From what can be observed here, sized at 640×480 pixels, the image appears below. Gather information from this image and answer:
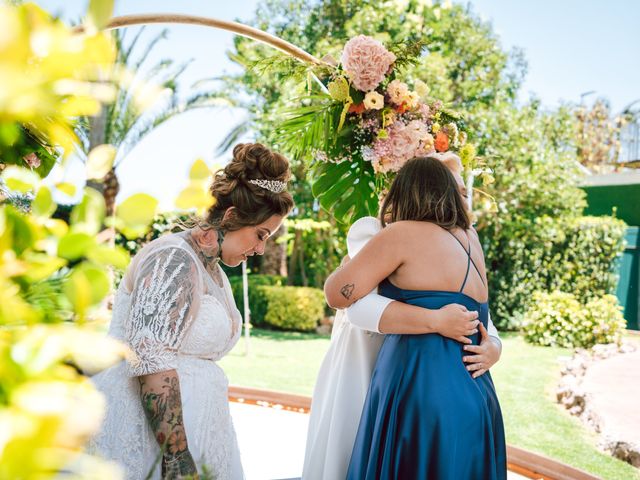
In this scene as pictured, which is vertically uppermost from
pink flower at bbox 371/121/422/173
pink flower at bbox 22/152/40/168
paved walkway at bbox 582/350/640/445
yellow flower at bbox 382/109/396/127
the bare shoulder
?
yellow flower at bbox 382/109/396/127

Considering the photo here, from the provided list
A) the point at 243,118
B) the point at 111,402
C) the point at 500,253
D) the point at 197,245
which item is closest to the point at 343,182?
the point at 197,245

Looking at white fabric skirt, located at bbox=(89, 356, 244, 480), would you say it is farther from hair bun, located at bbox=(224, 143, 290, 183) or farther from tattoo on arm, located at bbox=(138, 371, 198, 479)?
hair bun, located at bbox=(224, 143, 290, 183)

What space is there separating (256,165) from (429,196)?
696mm

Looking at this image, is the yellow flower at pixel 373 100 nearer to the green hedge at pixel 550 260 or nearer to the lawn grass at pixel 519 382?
the lawn grass at pixel 519 382

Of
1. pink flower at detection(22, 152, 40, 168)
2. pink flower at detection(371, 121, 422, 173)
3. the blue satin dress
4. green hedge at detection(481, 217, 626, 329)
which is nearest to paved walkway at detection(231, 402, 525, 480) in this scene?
the blue satin dress

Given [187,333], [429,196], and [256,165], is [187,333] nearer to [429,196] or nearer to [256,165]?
[256,165]

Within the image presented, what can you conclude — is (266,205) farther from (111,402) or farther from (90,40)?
(90,40)

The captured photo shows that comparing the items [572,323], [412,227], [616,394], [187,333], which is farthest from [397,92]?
[572,323]

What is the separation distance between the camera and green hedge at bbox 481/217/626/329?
13.3 metres

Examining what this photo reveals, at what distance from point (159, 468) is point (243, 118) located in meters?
13.6

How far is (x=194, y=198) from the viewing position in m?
0.62

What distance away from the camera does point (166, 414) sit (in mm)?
1970

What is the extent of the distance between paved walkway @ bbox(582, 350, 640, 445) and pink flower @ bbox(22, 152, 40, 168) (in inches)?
215

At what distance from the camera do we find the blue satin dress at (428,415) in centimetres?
235
